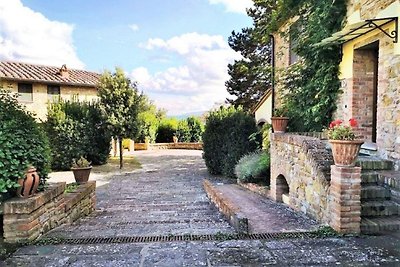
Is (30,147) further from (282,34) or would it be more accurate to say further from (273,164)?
(282,34)

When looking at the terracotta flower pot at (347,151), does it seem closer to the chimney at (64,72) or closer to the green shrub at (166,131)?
the chimney at (64,72)

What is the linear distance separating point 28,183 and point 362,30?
5814mm

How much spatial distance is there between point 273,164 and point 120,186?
18.7 feet

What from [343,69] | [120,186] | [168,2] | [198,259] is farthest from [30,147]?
[168,2]

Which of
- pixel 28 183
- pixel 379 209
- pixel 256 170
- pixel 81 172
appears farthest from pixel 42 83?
pixel 379 209

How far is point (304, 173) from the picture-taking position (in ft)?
16.6

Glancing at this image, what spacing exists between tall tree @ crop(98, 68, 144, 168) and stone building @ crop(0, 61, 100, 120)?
15.1ft

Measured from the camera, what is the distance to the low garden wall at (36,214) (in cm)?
357

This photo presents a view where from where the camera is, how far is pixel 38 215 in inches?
153

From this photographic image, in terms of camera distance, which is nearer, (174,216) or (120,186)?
(174,216)

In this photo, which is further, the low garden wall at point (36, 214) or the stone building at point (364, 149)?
the stone building at point (364, 149)

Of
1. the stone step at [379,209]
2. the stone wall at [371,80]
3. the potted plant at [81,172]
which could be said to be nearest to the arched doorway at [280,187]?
the stone wall at [371,80]

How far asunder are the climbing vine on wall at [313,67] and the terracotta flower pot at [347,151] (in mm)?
3430

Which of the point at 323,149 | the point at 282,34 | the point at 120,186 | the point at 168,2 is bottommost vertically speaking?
the point at 120,186
